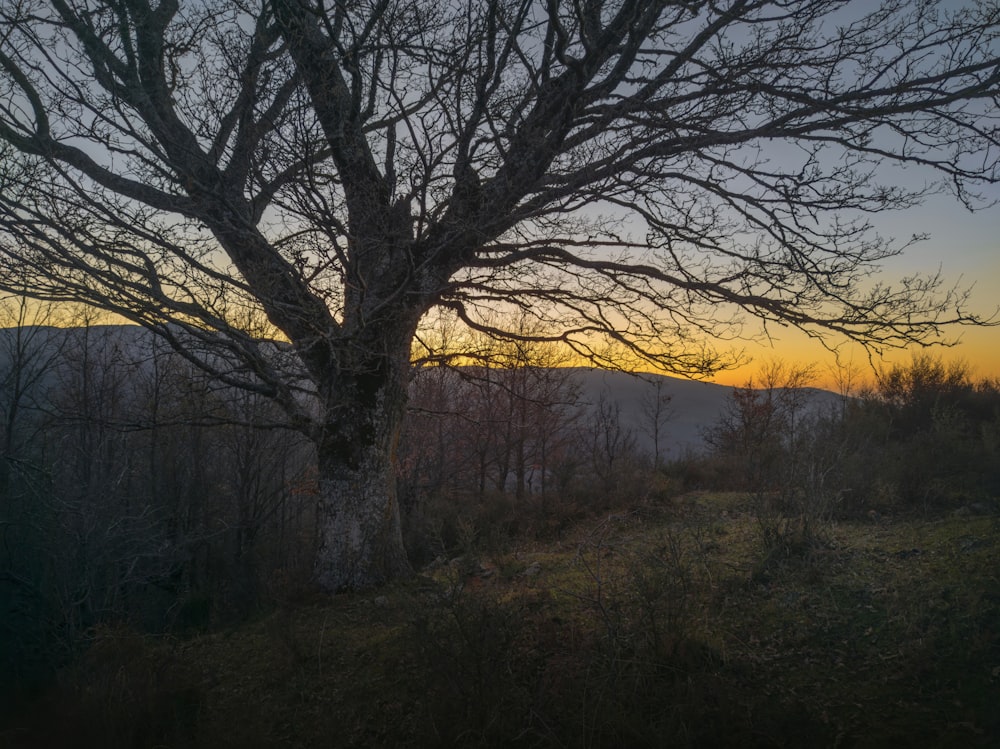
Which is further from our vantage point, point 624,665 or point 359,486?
point 359,486

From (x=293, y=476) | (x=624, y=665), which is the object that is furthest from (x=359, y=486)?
(x=293, y=476)

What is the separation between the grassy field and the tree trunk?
800mm

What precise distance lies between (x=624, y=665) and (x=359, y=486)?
4257 millimetres

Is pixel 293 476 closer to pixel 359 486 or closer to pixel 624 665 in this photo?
pixel 359 486

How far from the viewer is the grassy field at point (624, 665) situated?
134 inches

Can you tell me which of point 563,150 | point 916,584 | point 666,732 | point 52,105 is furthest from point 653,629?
point 52,105

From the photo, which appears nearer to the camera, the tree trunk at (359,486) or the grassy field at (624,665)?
the grassy field at (624,665)

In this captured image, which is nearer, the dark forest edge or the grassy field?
the grassy field

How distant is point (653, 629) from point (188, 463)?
57.3ft

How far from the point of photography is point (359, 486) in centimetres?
702

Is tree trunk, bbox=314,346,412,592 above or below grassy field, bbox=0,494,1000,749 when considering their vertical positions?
above

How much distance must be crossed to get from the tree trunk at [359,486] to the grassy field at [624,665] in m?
0.80

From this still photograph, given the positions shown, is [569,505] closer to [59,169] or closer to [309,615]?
[309,615]

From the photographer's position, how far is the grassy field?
11.1 feet
